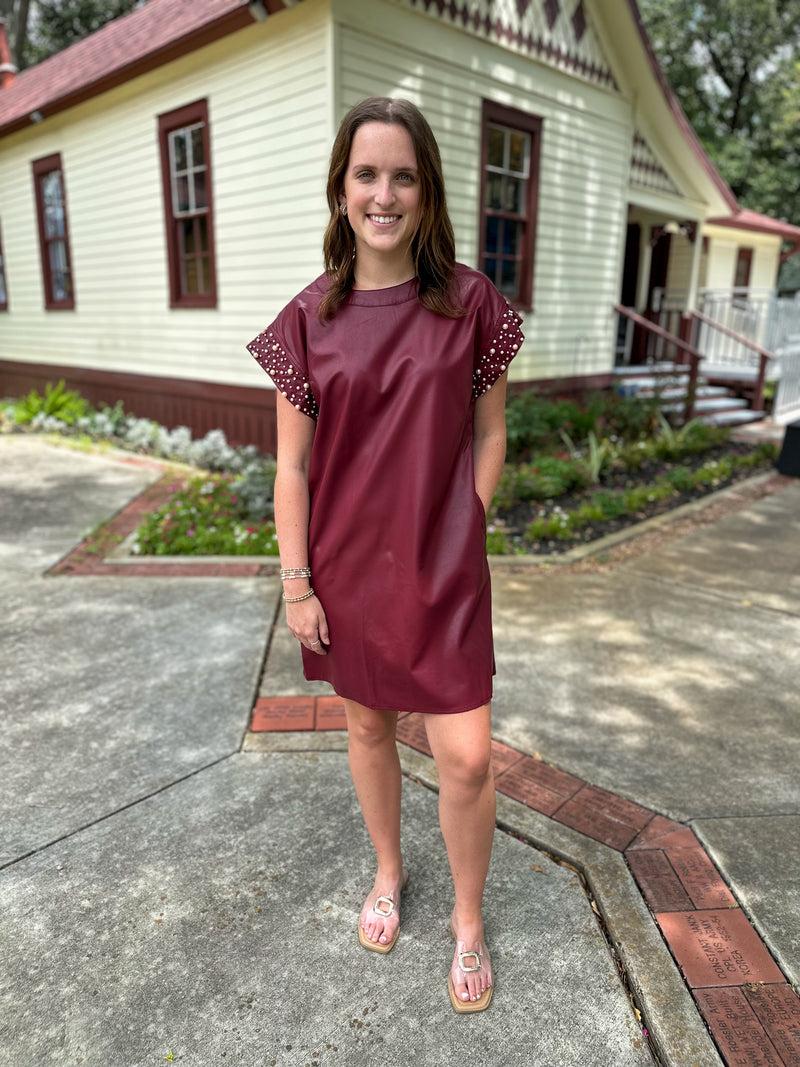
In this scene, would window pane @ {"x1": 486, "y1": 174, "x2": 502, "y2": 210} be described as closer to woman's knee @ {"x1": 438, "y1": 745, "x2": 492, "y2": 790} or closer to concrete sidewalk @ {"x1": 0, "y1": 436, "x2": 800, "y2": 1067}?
concrete sidewalk @ {"x1": 0, "y1": 436, "x2": 800, "y2": 1067}

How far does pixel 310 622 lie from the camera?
1.86 m

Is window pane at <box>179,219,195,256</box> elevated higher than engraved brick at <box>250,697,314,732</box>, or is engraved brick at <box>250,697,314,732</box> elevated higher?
window pane at <box>179,219,195,256</box>

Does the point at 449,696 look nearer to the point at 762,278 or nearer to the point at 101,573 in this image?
the point at 101,573

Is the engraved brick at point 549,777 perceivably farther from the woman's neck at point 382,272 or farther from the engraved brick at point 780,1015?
the woman's neck at point 382,272

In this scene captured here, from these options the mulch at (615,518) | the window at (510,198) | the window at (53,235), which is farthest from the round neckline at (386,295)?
the window at (53,235)

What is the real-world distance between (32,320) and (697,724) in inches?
465

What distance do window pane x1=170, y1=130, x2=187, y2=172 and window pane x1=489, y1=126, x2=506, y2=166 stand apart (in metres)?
3.23

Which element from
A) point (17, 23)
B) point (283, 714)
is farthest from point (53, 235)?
point (17, 23)

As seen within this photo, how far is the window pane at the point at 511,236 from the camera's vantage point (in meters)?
8.50

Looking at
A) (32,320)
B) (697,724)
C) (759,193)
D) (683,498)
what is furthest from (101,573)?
(759,193)

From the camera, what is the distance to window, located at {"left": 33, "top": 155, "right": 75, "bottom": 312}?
419 inches

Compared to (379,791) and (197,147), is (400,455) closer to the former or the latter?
(379,791)

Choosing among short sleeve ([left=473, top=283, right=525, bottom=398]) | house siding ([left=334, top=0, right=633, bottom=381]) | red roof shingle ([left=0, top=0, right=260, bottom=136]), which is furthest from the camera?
red roof shingle ([left=0, top=0, right=260, bottom=136])

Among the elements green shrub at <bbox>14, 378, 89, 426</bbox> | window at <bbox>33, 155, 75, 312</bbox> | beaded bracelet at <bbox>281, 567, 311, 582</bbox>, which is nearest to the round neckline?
beaded bracelet at <bbox>281, 567, 311, 582</bbox>
